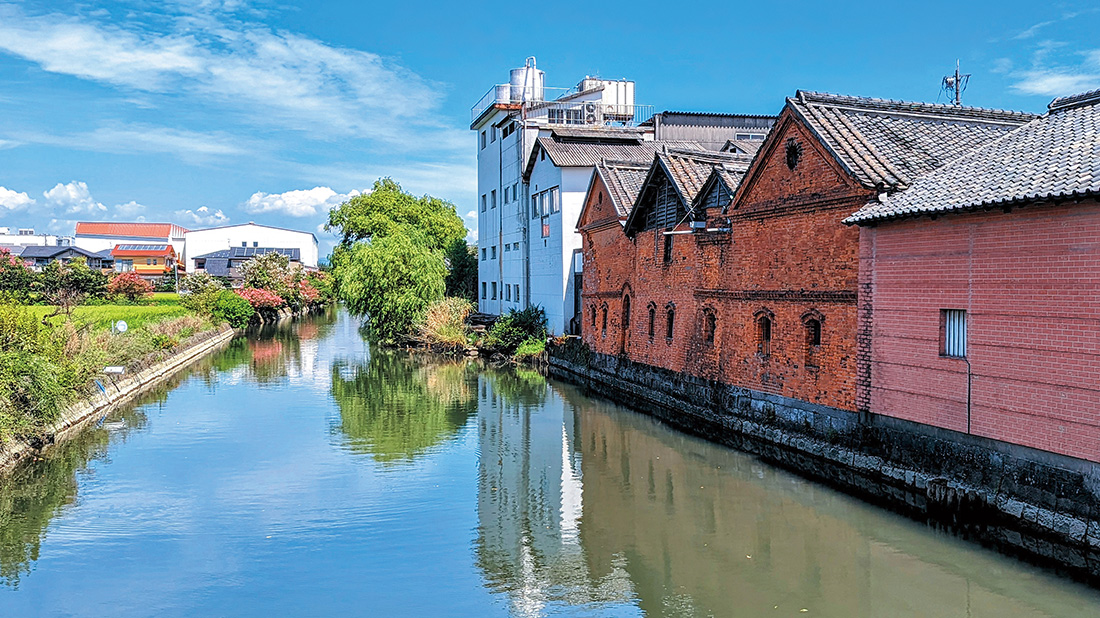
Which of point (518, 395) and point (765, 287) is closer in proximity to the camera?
point (765, 287)

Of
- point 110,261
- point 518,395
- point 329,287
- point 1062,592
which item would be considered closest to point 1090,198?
point 1062,592

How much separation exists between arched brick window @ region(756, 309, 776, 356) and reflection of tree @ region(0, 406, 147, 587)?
12.1m

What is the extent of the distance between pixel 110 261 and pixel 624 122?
194 feet

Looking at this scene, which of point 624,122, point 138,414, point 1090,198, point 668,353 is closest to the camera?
Answer: point 1090,198

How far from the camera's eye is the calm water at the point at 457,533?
27.9 feet

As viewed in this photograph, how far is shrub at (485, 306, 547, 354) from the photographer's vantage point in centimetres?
3056

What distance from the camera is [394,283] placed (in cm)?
3575

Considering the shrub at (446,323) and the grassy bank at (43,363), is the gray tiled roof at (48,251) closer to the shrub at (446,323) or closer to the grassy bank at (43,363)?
the shrub at (446,323)

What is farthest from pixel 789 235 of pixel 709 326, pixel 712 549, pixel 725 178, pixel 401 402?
pixel 401 402

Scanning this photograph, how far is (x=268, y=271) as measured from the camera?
197ft

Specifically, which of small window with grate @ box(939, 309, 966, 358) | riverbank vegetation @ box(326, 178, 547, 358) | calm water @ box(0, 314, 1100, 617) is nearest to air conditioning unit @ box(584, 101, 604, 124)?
riverbank vegetation @ box(326, 178, 547, 358)

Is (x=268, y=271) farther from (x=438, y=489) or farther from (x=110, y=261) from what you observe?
(x=438, y=489)

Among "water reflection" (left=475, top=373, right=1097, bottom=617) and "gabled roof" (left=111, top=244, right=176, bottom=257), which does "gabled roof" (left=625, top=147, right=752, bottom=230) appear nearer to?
"water reflection" (left=475, top=373, right=1097, bottom=617)

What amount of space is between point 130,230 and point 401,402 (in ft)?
320
